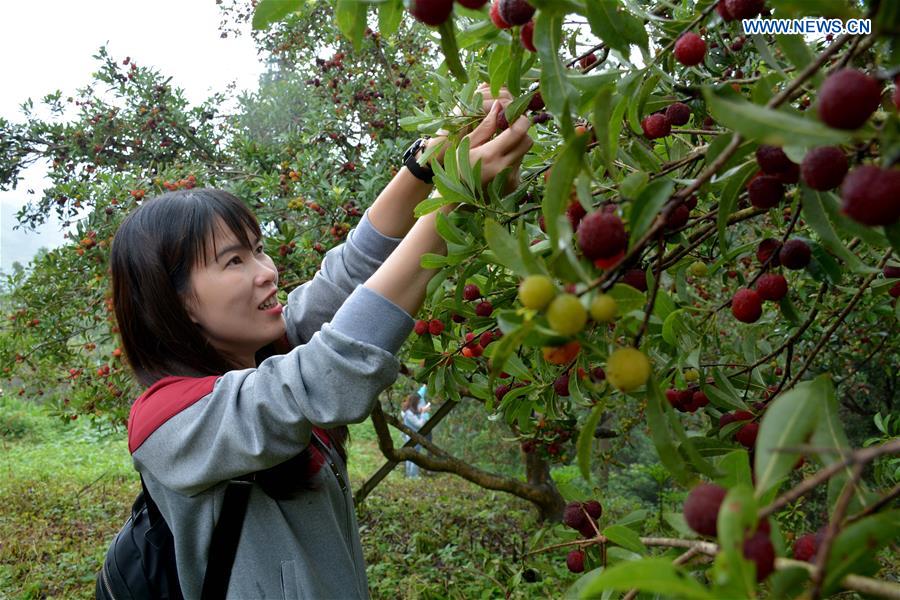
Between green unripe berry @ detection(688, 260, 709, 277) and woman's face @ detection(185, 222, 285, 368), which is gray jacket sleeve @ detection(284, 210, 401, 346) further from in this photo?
green unripe berry @ detection(688, 260, 709, 277)

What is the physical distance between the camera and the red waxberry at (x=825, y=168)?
0.57 meters

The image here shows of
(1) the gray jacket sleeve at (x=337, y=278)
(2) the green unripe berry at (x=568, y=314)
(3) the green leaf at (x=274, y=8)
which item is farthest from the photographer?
(1) the gray jacket sleeve at (x=337, y=278)

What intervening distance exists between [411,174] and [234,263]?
0.46 meters

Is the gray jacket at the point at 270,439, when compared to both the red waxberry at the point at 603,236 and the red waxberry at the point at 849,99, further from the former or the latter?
the red waxberry at the point at 849,99

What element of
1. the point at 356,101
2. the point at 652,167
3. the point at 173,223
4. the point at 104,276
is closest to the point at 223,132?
the point at 356,101

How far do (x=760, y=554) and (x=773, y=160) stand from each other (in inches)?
16.5

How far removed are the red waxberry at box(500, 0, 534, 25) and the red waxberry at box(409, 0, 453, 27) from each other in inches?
3.4

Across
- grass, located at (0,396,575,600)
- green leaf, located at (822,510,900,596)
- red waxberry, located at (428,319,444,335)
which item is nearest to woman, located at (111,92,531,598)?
red waxberry, located at (428,319,444,335)

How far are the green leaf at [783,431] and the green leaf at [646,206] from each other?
184mm

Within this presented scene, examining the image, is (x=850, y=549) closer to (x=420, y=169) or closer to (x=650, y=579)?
(x=650, y=579)

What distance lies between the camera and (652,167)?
992mm

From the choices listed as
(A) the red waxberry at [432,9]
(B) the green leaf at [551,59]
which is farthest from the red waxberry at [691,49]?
(A) the red waxberry at [432,9]

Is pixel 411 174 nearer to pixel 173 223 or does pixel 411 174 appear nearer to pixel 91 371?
pixel 173 223

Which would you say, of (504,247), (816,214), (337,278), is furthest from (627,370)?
(337,278)
